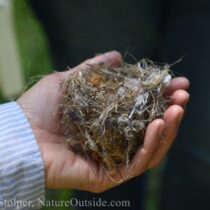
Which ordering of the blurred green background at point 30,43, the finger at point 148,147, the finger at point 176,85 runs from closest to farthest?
the finger at point 148,147, the finger at point 176,85, the blurred green background at point 30,43

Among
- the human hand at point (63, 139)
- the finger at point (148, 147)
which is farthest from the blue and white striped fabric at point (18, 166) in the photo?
the finger at point (148, 147)

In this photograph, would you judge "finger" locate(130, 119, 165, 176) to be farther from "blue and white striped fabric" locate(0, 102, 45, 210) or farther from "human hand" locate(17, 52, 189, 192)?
"blue and white striped fabric" locate(0, 102, 45, 210)

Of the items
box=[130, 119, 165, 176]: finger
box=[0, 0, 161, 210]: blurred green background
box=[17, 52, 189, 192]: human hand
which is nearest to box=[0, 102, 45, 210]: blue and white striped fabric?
box=[17, 52, 189, 192]: human hand

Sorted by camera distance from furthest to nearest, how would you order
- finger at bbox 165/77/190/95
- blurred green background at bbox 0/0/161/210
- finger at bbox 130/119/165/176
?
blurred green background at bbox 0/0/161/210 → finger at bbox 165/77/190/95 → finger at bbox 130/119/165/176

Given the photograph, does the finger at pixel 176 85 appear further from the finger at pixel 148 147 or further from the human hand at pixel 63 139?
the finger at pixel 148 147

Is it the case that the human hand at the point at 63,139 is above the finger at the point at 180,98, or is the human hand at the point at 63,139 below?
below
